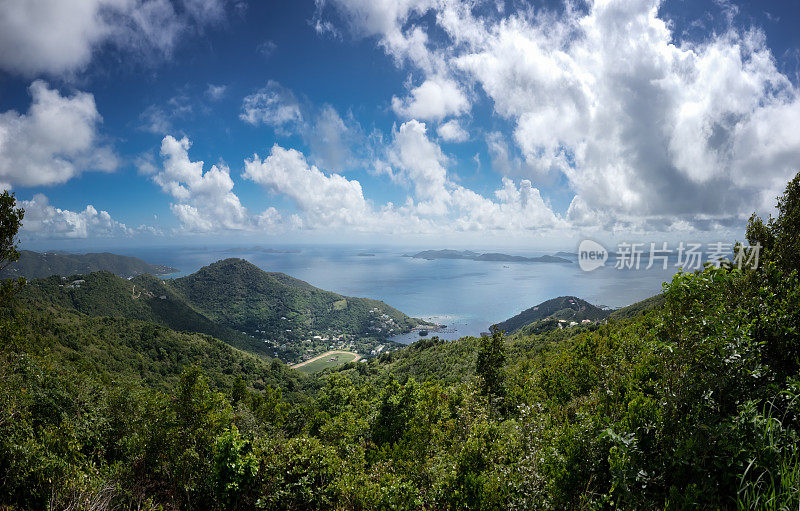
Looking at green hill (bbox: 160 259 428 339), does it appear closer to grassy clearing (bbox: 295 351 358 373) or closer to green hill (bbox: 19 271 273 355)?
grassy clearing (bbox: 295 351 358 373)

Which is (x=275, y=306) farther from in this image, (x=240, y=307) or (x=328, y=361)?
(x=328, y=361)

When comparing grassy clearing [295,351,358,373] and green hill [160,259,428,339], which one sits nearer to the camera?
grassy clearing [295,351,358,373]

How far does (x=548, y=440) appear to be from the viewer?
5.73 meters

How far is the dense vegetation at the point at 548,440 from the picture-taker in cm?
348

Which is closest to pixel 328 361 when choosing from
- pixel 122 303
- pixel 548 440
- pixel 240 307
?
A: pixel 122 303

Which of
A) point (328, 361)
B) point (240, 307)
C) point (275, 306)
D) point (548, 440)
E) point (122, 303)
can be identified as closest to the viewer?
point (548, 440)

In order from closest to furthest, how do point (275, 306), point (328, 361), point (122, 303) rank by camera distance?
point (122, 303), point (328, 361), point (275, 306)

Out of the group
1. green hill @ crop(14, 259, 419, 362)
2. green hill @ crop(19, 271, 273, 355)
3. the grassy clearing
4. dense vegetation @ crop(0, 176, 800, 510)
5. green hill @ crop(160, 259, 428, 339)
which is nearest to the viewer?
dense vegetation @ crop(0, 176, 800, 510)

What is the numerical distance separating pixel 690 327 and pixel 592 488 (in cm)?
260

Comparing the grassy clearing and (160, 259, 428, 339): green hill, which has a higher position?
(160, 259, 428, 339): green hill

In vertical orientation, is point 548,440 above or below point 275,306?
above

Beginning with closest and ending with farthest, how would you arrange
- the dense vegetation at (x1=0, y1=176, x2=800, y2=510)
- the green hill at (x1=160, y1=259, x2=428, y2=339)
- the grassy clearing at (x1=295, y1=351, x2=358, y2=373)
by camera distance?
the dense vegetation at (x1=0, y1=176, x2=800, y2=510) < the grassy clearing at (x1=295, y1=351, x2=358, y2=373) < the green hill at (x1=160, y1=259, x2=428, y2=339)

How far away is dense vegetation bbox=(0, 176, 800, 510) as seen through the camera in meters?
3.48

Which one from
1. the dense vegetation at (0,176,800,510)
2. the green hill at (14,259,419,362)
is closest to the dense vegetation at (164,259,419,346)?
the green hill at (14,259,419,362)
